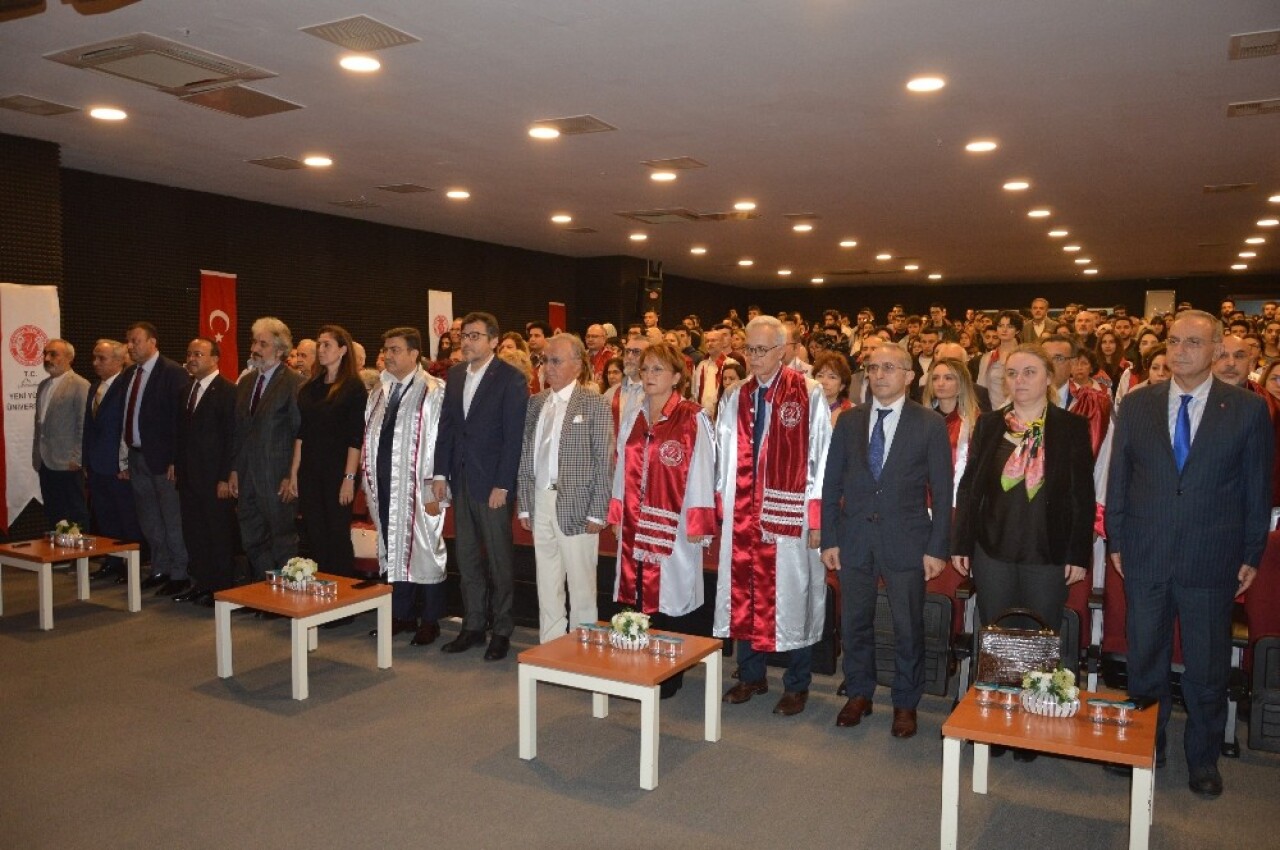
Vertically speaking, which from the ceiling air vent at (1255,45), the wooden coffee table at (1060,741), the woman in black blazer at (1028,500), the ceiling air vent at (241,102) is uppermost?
the ceiling air vent at (1255,45)

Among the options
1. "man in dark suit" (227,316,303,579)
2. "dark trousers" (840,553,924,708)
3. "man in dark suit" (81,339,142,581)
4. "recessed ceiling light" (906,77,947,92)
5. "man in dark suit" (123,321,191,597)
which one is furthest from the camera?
"man in dark suit" (81,339,142,581)

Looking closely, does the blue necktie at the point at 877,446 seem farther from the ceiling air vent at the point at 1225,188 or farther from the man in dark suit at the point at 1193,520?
the ceiling air vent at the point at 1225,188

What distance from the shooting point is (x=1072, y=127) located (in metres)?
6.73

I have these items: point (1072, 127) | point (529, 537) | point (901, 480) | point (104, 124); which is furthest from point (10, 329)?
point (1072, 127)

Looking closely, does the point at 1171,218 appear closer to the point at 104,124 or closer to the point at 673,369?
the point at 673,369

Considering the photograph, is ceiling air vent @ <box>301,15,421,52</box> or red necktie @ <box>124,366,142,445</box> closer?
ceiling air vent @ <box>301,15,421,52</box>

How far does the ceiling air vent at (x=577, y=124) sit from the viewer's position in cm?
666

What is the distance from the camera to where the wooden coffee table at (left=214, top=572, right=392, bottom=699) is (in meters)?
4.54

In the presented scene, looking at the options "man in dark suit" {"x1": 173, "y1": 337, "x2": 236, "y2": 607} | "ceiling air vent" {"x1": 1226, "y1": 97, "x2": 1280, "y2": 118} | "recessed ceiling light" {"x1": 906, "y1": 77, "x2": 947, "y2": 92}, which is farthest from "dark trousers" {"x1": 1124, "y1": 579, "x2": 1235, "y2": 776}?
"man in dark suit" {"x1": 173, "y1": 337, "x2": 236, "y2": 607}

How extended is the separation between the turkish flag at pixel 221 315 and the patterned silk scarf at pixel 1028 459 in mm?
8424

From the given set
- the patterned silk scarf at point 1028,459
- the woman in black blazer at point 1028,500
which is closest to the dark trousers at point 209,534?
the woman in black blazer at point 1028,500

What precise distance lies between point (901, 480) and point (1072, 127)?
4.06 m

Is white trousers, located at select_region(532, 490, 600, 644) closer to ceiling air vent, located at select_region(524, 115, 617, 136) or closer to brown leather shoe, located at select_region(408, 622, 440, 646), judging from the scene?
brown leather shoe, located at select_region(408, 622, 440, 646)

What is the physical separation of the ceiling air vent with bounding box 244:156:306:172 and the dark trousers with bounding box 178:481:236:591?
3.27 metres
